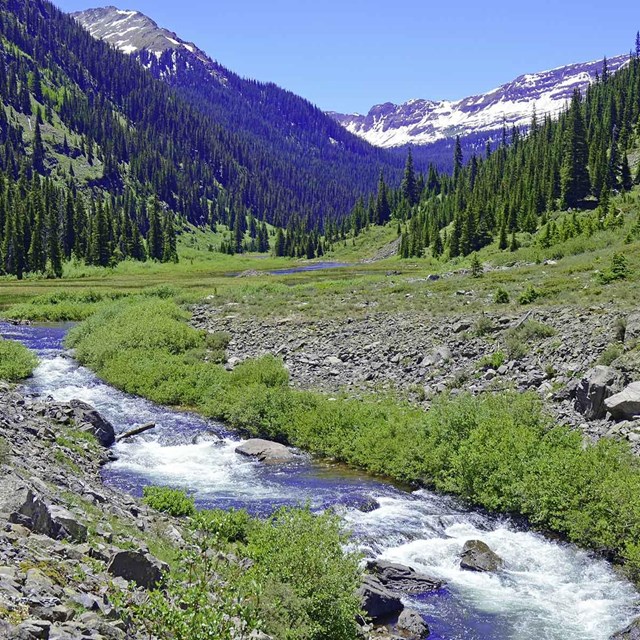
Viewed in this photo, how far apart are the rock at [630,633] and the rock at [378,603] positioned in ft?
13.9

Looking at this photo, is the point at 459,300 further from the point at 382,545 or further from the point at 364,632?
the point at 364,632

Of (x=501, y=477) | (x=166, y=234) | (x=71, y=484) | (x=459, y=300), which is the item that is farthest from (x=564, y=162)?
(x=71, y=484)

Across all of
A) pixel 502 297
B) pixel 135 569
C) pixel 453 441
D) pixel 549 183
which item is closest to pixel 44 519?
pixel 135 569

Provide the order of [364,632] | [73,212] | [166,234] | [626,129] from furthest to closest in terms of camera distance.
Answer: [166,234] → [73,212] → [626,129] → [364,632]

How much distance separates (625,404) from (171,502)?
14479 millimetres

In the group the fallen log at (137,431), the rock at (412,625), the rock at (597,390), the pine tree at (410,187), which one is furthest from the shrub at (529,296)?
the pine tree at (410,187)

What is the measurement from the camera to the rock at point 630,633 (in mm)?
11880

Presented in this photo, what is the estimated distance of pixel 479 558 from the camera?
15.4 meters

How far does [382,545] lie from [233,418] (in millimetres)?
12292

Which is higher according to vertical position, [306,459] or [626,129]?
[626,129]

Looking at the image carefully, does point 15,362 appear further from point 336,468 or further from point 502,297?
point 502,297

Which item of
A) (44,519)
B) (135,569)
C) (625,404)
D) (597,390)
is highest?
(44,519)

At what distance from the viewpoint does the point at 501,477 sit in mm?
18250

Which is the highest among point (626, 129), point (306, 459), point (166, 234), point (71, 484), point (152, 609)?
point (626, 129)
